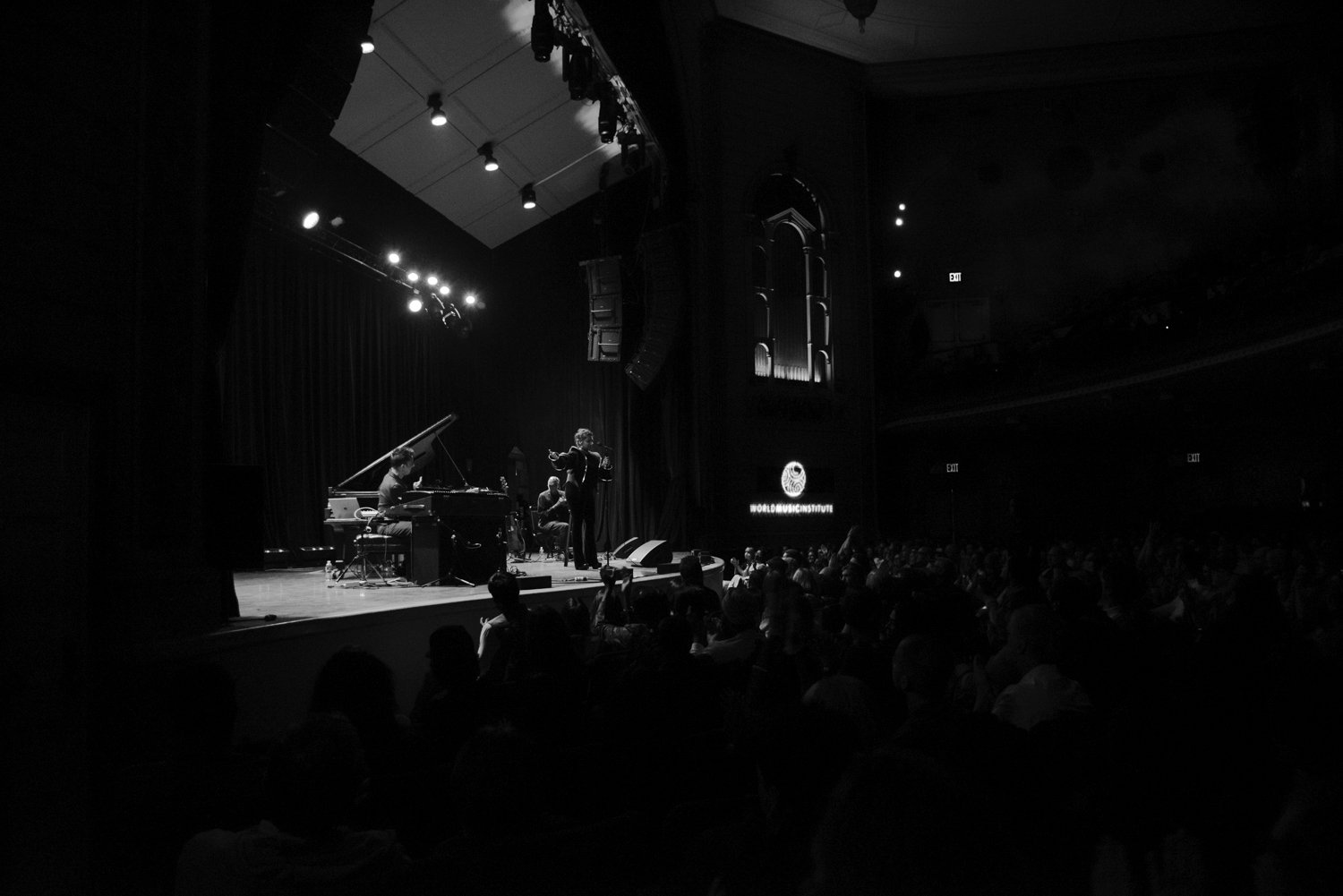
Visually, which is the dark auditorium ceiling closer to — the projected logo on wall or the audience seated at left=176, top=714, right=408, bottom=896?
the projected logo on wall

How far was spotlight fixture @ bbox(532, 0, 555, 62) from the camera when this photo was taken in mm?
8625

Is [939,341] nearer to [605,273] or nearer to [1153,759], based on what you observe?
[605,273]

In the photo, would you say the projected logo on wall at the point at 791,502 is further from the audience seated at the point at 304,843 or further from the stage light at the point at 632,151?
the audience seated at the point at 304,843

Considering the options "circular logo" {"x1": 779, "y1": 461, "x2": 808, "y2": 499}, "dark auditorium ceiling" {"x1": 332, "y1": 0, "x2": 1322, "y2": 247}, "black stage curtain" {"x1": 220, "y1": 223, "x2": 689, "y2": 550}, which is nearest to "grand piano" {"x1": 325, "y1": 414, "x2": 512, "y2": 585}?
"black stage curtain" {"x1": 220, "y1": 223, "x2": 689, "y2": 550}

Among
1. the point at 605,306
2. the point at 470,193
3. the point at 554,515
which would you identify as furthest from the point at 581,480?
the point at 470,193

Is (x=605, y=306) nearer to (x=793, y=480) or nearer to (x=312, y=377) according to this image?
(x=312, y=377)

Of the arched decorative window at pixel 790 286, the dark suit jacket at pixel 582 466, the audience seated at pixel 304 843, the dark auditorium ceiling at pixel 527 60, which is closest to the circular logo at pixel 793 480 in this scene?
the arched decorative window at pixel 790 286

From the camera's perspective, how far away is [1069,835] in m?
1.83

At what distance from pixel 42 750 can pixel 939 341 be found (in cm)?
1982

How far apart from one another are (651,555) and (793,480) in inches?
264

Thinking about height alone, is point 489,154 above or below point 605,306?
above

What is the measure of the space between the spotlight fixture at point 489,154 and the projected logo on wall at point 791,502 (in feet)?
26.6

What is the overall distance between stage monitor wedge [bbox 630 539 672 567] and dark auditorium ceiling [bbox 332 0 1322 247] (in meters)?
6.15

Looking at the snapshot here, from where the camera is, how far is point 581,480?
11.4m
